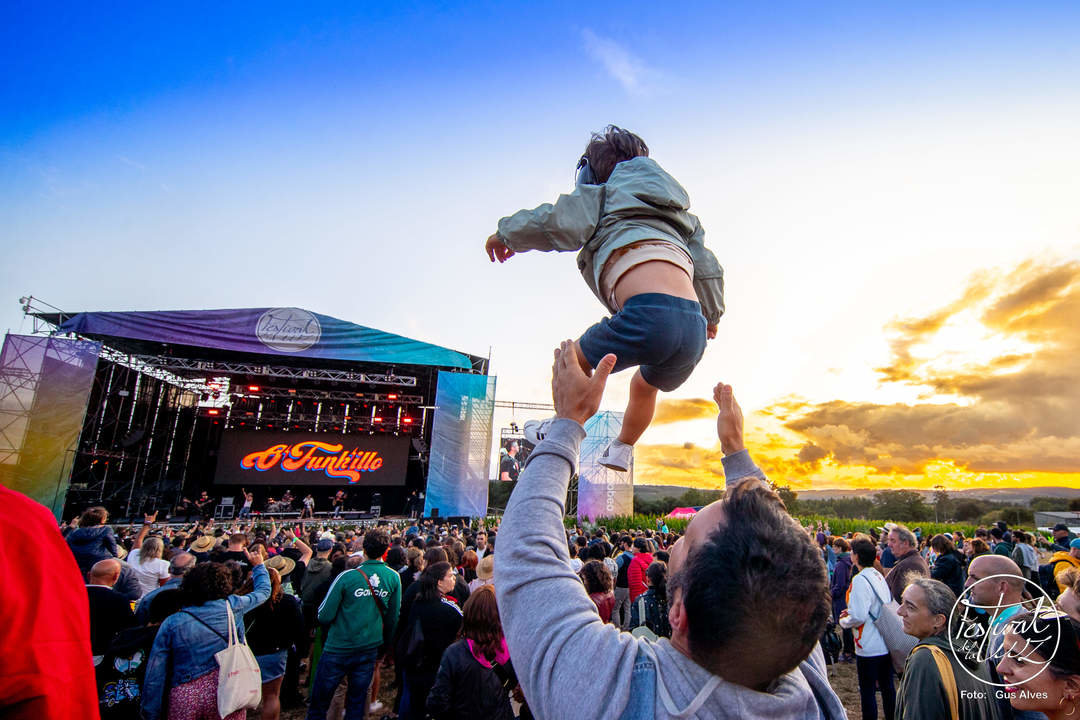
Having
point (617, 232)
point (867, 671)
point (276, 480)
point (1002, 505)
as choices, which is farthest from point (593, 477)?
point (1002, 505)

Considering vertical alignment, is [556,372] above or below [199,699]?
above

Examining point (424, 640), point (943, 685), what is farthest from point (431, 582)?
point (943, 685)

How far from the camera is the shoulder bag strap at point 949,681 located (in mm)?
2070

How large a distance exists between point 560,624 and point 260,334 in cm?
1927

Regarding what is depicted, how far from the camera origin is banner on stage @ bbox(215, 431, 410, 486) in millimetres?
20750

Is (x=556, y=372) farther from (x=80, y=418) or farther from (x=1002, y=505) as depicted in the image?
(x=1002, y=505)

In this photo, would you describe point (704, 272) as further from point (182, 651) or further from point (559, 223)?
point (182, 651)

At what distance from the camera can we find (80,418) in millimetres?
14930

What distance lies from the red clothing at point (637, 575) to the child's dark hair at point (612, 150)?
4.87 metres

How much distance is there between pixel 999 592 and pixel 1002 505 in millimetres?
54019

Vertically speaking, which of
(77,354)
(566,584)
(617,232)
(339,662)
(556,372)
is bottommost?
(339,662)

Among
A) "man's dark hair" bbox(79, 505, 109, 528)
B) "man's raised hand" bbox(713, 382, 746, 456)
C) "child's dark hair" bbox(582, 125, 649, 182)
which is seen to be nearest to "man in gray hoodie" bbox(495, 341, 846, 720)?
"man's raised hand" bbox(713, 382, 746, 456)

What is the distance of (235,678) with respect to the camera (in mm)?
3004

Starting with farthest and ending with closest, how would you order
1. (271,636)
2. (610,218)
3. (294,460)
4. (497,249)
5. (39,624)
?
(294,460) < (271,636) < (497,249) < (610,218) < (39,624)
